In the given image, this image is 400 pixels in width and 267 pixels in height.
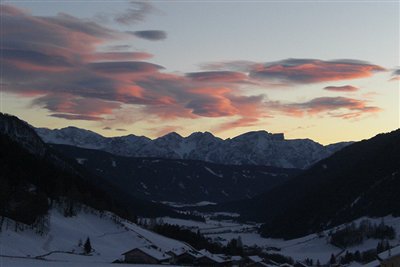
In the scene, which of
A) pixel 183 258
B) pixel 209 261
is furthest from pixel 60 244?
pixel 209 261

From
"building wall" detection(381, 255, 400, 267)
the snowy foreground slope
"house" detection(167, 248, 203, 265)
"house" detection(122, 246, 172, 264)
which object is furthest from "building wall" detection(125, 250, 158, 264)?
"building wall" detection(381, 255, 400, 267)

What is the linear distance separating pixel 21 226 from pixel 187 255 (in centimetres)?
4095

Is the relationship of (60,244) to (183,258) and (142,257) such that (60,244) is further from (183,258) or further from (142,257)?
(183,258)

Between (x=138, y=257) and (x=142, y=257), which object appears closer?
(x=138, y=257)

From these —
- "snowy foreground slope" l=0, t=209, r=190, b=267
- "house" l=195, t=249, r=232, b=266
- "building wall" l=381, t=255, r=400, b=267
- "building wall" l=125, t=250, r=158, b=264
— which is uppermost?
"building wall" l=381, t=255, r=400, b=267

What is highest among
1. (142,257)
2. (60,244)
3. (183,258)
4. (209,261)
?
(60,244)

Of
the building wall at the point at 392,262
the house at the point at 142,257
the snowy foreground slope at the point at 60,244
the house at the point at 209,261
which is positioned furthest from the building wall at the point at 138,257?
the building wall at the point at 392,262

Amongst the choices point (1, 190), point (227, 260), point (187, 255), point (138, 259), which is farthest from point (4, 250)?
point (227, 260)

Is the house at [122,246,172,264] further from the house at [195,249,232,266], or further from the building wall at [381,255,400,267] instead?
the building wall at [381,255,400,267]

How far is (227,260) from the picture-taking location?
178 m

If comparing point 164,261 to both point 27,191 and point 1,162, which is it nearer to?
point 27,191

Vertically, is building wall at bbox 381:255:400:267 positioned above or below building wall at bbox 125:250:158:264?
above

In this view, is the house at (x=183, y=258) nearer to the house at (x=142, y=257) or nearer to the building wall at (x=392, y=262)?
the house at (x=142, y=257)

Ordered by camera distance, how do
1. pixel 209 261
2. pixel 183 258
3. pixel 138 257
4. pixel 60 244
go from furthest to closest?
pixel 183 258 → pixel 209 261 → pixel 60 244 → pixel 138 257
